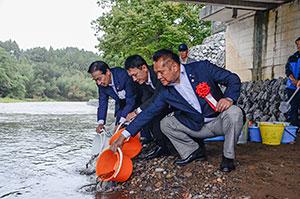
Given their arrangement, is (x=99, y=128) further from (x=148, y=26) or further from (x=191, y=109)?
(x=148, y=26)

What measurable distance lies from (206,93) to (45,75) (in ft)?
219

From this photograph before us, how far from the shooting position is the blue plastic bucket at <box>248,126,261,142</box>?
4781 millimetres

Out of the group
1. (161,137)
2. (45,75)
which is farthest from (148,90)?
(45,75)

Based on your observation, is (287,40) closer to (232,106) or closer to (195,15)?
(232,106)

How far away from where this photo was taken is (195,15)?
665 inches

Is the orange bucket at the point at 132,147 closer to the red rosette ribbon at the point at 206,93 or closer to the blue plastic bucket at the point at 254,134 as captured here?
the red rosette ribbon at the point at 206,93

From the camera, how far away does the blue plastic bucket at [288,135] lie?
4.64 metres

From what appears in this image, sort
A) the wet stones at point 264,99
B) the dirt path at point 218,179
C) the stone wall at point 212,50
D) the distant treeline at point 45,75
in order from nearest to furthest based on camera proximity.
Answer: the dirt path at point 218,179 → the wet stones at point 264,99 → the stone wall at point 212,50 → the distant treeline at point 45,75

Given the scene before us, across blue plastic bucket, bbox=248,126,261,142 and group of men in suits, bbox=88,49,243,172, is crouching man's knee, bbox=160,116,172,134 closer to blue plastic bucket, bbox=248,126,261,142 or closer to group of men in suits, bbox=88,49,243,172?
group of men in suits, bbox=88,49,243,172

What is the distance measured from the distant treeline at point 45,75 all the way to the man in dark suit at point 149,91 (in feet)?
162

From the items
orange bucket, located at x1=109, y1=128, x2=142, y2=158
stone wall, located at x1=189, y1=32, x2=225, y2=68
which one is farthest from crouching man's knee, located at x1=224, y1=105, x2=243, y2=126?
stone wall, located at x1=189, y1=32, x2=225, y2=68

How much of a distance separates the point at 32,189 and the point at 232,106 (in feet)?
7.00

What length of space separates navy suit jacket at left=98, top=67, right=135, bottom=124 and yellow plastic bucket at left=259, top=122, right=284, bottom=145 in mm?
1634

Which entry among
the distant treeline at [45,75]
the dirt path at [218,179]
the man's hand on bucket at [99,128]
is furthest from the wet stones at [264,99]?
the distant treeline at [45,75]
